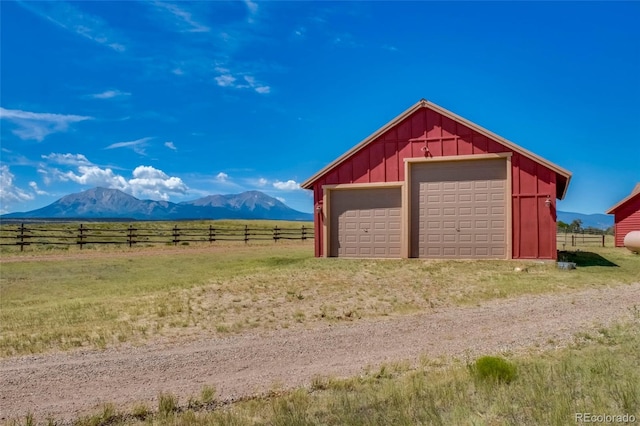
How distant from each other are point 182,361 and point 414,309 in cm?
486

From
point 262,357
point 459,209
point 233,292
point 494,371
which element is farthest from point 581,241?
point 262,357

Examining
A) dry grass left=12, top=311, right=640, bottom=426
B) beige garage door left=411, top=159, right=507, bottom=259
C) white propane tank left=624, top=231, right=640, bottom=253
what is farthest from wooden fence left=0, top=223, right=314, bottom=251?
white propane tank left=624, top=231, right=640, bottom=253

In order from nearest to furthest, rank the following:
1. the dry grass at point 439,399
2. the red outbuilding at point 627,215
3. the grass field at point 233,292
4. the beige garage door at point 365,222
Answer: the dry grass at point 439,399
the grass field at point 233,292
the beige garage door at point 365,222
the red outbuilding at point 627,215

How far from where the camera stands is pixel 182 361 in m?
6.09

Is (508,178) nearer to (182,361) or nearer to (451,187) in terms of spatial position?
(451,187)

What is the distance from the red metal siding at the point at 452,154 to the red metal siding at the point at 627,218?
14.7 metres

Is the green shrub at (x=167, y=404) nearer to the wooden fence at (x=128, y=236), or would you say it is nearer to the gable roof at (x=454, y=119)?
the gable roof at (x=454, y=119)

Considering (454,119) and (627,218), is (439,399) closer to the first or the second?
(454,119)

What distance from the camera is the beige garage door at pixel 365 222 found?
17.5m

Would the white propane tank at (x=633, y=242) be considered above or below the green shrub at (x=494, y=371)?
above

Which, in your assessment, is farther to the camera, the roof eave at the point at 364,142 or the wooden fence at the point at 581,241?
the wooden fence at the point at 581,241

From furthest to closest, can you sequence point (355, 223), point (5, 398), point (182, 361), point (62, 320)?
1. point (355, 223)
2. point (62, 320)
3. point (182, 361)
4. point (5, 398)

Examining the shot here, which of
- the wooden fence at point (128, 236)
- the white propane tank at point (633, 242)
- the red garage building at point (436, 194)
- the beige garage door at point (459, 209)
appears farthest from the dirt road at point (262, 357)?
the wooden fence at point (128, 236)

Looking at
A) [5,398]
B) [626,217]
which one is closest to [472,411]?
[5,398]
